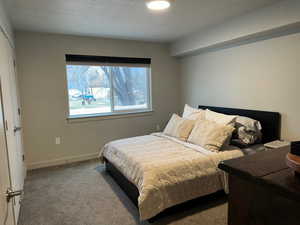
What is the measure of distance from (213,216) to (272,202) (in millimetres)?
1521

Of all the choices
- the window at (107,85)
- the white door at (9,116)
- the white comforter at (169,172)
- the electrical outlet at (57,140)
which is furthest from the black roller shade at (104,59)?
the white comforter at (169,172)

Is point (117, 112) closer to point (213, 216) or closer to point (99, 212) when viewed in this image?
point (99, 212)

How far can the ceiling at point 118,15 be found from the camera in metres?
2.39

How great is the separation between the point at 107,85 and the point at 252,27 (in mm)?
2716

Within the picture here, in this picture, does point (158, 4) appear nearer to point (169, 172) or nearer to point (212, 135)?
point (212, 135)

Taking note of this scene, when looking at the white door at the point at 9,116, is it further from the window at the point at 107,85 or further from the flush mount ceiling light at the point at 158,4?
the flush mount ceiling light at the point at 158,4

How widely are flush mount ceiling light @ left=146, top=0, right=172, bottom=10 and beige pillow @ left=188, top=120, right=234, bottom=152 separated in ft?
5.26

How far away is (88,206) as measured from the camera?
249 centimetres

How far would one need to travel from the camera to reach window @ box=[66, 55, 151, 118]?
3.93 m

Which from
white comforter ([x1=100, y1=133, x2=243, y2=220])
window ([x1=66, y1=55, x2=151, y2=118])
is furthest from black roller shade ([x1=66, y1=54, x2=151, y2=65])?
white comforter ([x1=100, y1=133, x2=243, y2=220])

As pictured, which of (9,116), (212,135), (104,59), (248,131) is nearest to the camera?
(9,116)

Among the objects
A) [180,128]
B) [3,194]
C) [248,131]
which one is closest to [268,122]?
[248,131]

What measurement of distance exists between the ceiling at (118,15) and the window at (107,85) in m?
0.59

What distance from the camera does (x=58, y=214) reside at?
234 centimetres
